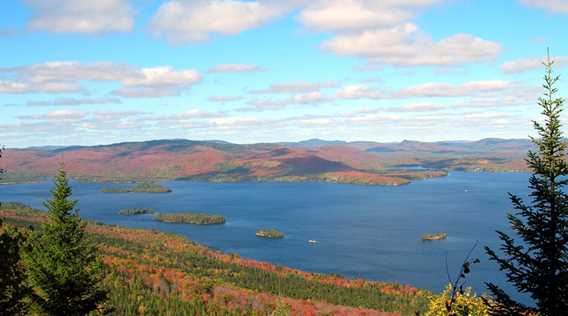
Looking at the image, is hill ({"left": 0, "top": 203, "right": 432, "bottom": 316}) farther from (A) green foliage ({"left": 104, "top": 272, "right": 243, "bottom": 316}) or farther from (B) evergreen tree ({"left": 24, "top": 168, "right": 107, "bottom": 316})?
(B) evergreen tree ({"left": 24, "top": 168, "right": 107, "bottom": 316})

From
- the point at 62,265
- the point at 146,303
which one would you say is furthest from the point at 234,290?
the point at 62,265

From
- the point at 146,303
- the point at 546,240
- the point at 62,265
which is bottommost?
the point at 146,303

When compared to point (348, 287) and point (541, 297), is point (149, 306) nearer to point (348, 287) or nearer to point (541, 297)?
point (348, 287)

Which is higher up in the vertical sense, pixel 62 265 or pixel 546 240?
pixel 546 240

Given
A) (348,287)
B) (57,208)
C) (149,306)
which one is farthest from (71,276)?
(348,287)

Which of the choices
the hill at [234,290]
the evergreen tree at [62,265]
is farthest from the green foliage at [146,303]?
the evergreen tree at [62,265]

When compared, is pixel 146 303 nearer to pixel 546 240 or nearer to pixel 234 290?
pixel 234 290
